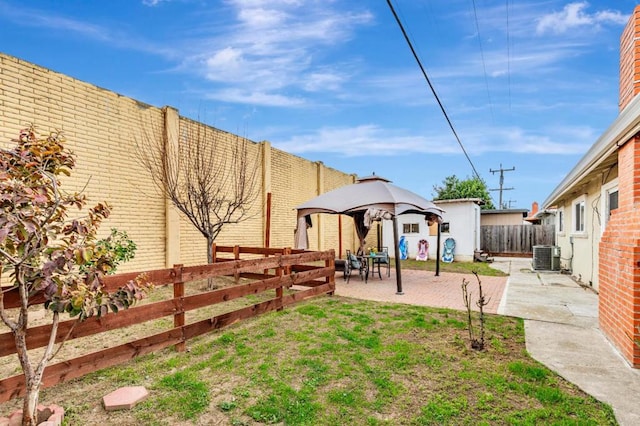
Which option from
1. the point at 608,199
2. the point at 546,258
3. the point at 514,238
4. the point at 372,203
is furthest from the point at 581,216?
the point at 514,238

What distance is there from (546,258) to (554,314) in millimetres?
7428

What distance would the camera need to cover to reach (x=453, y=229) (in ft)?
51.5

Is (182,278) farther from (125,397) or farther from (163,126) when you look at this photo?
(163,126)

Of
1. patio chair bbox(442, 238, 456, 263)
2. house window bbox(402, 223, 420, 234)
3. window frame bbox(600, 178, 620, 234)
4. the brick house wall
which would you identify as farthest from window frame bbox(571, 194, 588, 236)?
house window bbox(402, 223, 420, 234)

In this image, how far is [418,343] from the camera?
4.32 m

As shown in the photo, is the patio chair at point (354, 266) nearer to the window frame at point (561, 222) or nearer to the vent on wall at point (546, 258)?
the vent on wall at point (546, 258)

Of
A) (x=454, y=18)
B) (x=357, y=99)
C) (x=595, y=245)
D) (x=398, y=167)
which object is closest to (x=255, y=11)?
(x=454, y=18)

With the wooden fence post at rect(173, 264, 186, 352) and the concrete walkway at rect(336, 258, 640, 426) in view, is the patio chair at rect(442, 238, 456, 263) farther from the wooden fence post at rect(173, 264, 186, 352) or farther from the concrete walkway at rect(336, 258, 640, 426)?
the wooden fence post at rect(173, 264, 186, 352)

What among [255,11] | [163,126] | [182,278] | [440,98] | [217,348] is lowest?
[217,348]

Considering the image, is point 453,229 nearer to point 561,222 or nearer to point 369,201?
point 561,222

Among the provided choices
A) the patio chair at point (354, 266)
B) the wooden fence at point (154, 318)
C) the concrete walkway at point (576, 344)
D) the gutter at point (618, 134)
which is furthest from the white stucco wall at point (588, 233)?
the wooden fence at point (154, 318)

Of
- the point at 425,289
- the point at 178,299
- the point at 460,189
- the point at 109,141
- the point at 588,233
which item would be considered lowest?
the point at 425,289

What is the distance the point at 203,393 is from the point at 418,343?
2636 mm

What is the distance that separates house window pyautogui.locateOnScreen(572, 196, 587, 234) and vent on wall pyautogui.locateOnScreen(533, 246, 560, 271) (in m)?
1.48
